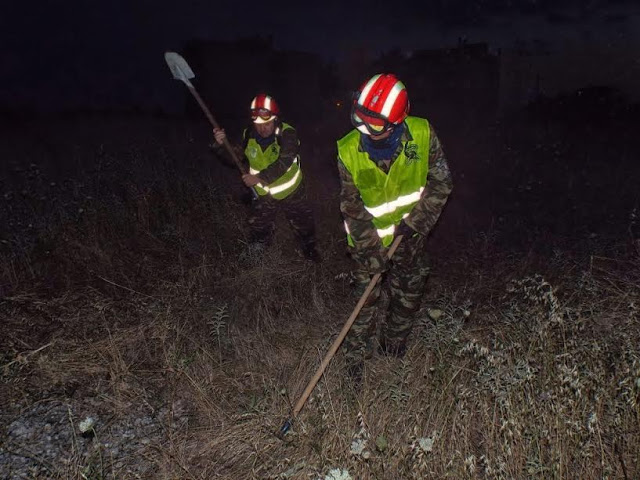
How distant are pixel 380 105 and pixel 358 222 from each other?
792 millimetres

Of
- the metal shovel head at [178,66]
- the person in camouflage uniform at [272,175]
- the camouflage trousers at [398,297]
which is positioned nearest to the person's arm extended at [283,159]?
the person in camouflage uniform at [272,175]

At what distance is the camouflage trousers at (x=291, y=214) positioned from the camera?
5.03 m

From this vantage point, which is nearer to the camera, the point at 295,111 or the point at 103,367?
the point at 103,367

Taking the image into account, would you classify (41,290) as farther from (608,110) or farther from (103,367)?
(608,110)

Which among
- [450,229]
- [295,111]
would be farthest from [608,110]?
[450,229]

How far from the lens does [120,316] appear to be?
3.81 m

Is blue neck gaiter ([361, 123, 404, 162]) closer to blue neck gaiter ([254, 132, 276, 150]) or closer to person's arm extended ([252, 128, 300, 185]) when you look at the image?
person's arm extended ([252, 128, 300, 185])

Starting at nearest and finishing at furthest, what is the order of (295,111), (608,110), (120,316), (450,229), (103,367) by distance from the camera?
(103,367) < (120,316) < (450,229) < (608,110) < (295,111)

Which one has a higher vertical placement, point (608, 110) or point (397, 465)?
point (397, 465)

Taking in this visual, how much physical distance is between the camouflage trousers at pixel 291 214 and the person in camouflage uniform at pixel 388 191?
2002 millimetres

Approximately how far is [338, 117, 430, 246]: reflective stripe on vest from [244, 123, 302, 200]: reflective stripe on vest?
6.98 ft

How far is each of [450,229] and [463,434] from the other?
3.88m

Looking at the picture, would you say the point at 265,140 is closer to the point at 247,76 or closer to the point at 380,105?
the point at 380,105

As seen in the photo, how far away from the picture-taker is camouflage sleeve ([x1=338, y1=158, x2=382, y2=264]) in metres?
2.88
